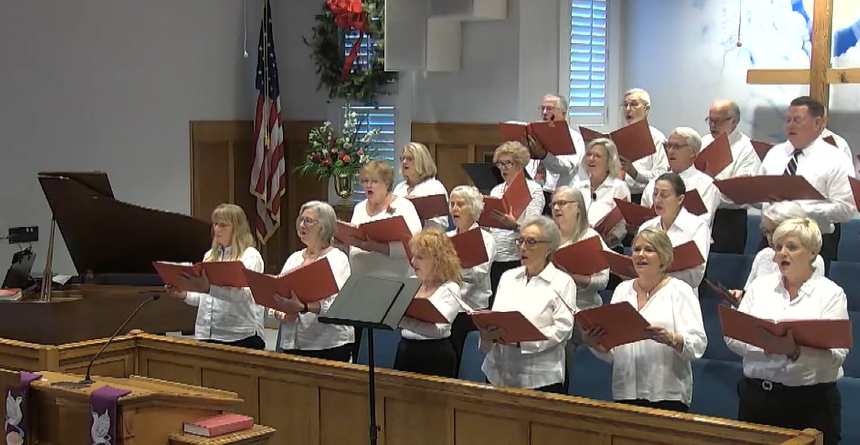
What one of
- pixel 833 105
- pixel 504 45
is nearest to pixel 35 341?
pixel 504 45

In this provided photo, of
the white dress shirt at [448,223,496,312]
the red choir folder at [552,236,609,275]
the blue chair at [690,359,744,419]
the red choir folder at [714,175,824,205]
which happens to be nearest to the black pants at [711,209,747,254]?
the red choir folder at [714,175,824,205]

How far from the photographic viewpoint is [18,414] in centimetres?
393

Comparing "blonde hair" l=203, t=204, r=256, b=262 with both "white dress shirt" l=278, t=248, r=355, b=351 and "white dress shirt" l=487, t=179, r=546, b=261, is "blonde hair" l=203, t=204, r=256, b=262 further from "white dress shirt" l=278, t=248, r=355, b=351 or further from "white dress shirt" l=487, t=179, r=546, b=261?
"white dress shirt" l=487, t=179, r=546, b=261

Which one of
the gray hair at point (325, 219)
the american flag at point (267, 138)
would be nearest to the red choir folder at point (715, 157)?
the gray hair at point (325, 219)

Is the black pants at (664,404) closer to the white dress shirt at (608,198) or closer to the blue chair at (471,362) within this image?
the blue chair at (471,362)

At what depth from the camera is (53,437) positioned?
13.0 feet

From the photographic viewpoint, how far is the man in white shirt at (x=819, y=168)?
5531 millimetres

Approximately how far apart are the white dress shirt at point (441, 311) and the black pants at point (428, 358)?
71 mm

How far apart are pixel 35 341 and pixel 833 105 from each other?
5.41 metres

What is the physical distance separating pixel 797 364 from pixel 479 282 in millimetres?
1849

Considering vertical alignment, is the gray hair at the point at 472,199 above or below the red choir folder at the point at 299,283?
above

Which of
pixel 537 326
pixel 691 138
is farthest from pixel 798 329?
pixel 691 138

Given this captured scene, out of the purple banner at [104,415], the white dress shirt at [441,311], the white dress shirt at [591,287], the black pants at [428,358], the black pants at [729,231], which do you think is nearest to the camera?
the purple banner at [104,415]

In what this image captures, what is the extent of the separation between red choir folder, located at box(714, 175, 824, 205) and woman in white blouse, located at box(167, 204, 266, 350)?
2.29 meters
